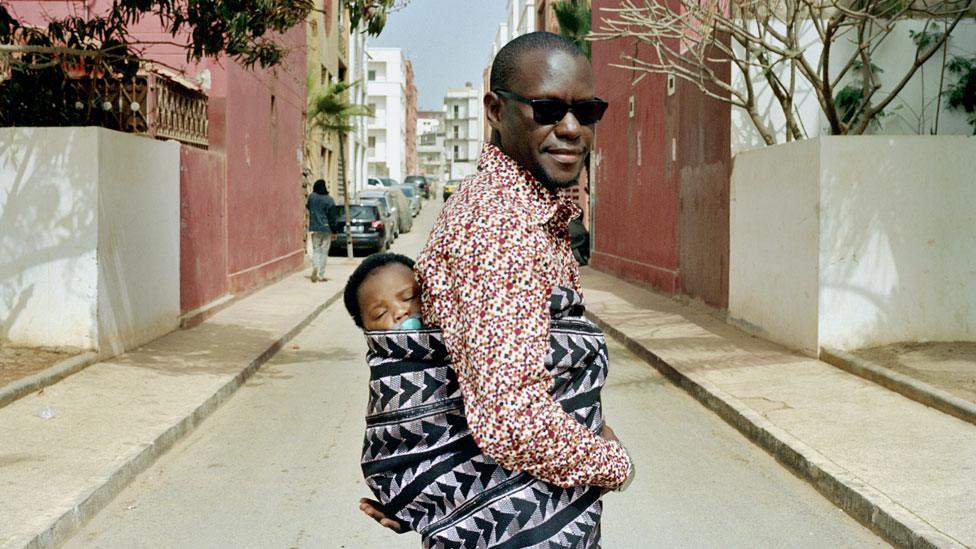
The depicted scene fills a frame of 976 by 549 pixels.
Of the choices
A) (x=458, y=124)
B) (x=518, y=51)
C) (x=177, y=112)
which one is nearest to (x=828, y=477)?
(x=518, y=51)

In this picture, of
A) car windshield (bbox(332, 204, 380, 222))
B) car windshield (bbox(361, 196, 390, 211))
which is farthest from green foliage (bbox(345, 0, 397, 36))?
car windshield (bbox(361, 196, 390, 211))

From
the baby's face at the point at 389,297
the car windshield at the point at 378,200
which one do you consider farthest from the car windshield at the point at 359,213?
the baby's face at the point at 389,297

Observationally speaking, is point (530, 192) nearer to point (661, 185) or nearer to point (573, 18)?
point (661, 185)

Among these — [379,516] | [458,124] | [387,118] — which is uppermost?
[458,124]

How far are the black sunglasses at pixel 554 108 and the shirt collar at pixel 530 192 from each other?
11 cm

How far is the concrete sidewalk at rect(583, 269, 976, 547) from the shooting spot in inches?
231

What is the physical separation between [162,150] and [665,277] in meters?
9.42

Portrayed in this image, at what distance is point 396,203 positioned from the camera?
138 ft

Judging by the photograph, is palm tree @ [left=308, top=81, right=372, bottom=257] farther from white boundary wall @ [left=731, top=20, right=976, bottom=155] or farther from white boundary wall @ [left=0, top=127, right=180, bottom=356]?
white boundary wall @ [left=0, top=127, right=180, bottom=356]

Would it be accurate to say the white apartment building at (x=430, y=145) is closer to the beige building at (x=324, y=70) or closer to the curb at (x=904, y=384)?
the beige building at (x=324, y=70)

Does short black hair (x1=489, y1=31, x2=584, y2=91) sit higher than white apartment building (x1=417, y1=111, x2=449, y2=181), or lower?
lower

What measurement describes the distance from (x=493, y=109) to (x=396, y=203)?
131 feet

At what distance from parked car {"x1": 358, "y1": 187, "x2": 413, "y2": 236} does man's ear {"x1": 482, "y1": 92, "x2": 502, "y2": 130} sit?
34.7 metres

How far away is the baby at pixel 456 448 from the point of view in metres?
2.13
